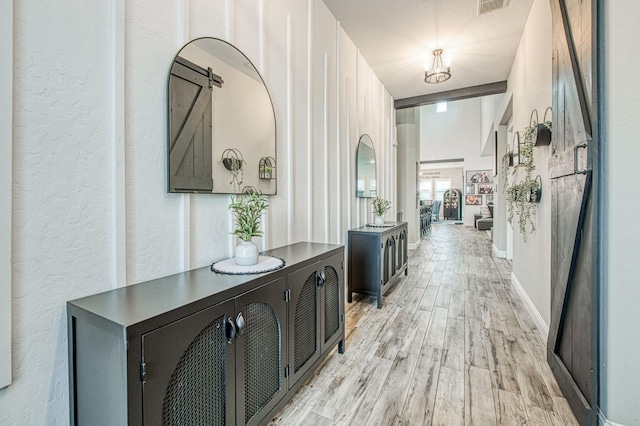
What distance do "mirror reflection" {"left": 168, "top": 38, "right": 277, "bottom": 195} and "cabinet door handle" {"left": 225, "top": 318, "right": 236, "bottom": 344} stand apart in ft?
2.27

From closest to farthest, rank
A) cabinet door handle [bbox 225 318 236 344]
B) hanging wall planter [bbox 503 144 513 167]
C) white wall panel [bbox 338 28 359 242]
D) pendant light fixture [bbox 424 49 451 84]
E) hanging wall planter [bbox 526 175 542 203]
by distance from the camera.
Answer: cabinet door handle [bbox 225 318 236 344]
hanging wall planter [bbox 526 175 542 203]
white wall panel [bbox 338 28 359 242]
pendant light fixture [bbox 424 49 451 84]
hanging wall planter [bbox 503 144 513 167]

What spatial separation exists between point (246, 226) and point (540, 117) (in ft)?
9.31

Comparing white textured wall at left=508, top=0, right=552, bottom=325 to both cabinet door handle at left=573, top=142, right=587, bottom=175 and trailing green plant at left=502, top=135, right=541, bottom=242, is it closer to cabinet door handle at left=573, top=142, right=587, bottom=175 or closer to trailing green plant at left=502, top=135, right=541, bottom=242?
trailing green plant at left=502, top=135, right=541, bottom=242

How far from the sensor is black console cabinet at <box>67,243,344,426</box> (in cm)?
89

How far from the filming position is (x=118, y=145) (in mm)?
1207

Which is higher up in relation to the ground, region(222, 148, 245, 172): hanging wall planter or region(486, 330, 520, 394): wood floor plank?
region(222, 148, 245, 172): hanging wall planter

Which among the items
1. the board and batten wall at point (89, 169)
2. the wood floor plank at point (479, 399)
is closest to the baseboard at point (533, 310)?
the wood floor plank at point (479, 399)

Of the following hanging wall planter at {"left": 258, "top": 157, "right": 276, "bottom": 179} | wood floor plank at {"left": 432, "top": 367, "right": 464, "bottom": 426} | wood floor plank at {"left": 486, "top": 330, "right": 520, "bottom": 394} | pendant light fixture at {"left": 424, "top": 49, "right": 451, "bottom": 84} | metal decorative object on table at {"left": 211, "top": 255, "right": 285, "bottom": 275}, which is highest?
pendant light fixture at {"left": 424, "top": 49, "right": 451, "bottom": 84}
